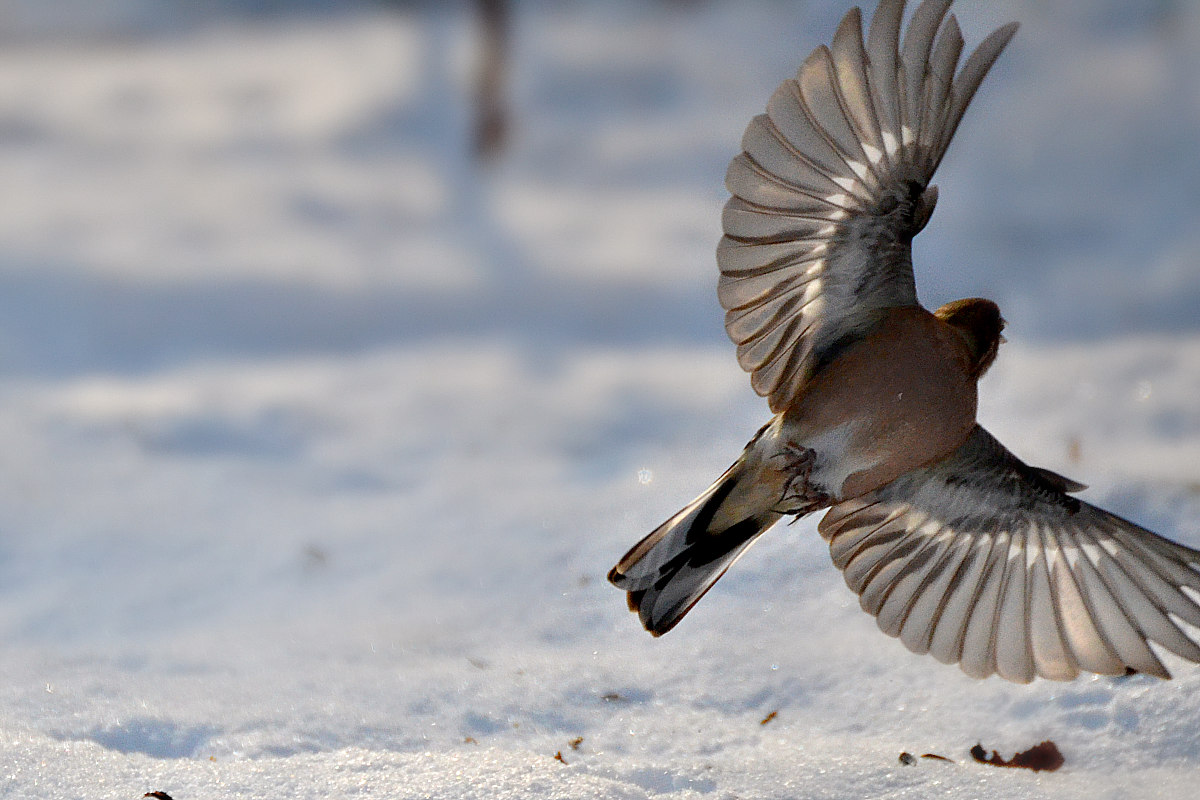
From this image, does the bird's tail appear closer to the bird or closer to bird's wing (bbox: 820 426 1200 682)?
the bird

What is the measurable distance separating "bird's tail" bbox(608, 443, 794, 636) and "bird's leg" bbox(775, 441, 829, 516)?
0.02 metres

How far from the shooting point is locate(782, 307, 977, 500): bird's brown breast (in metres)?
1.60

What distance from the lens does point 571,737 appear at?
5.30ft

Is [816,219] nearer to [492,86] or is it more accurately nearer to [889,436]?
[889,436]

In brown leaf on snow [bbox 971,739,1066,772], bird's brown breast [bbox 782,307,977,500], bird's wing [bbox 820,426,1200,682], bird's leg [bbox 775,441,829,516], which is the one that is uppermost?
bird's brown breast [bbox 782,307,977,500]

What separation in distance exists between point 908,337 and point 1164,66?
249 cm

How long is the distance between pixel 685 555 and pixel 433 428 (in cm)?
136

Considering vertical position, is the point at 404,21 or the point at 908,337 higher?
the point at 404,21

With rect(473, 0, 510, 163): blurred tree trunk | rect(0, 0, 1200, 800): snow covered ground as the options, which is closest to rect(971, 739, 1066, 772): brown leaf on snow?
rect(0, 0, 1200, 800): snow covered ground

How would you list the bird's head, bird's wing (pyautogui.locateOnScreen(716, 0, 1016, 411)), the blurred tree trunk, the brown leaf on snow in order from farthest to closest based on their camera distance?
the blurred tree trunk < the bird's head < the brown leaf on snow < bird's wing (pyautogui.locateOnScreen(716, 0, 1016, 411))

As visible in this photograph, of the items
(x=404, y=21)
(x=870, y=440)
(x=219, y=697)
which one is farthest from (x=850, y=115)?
(x=404, y=21)

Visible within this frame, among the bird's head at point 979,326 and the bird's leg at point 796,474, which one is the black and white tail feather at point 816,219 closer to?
the bird's leg at point 796,474

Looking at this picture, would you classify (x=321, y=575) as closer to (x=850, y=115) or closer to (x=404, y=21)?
(x=850, y=115)

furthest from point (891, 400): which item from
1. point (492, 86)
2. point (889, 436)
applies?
point (492, 86)
